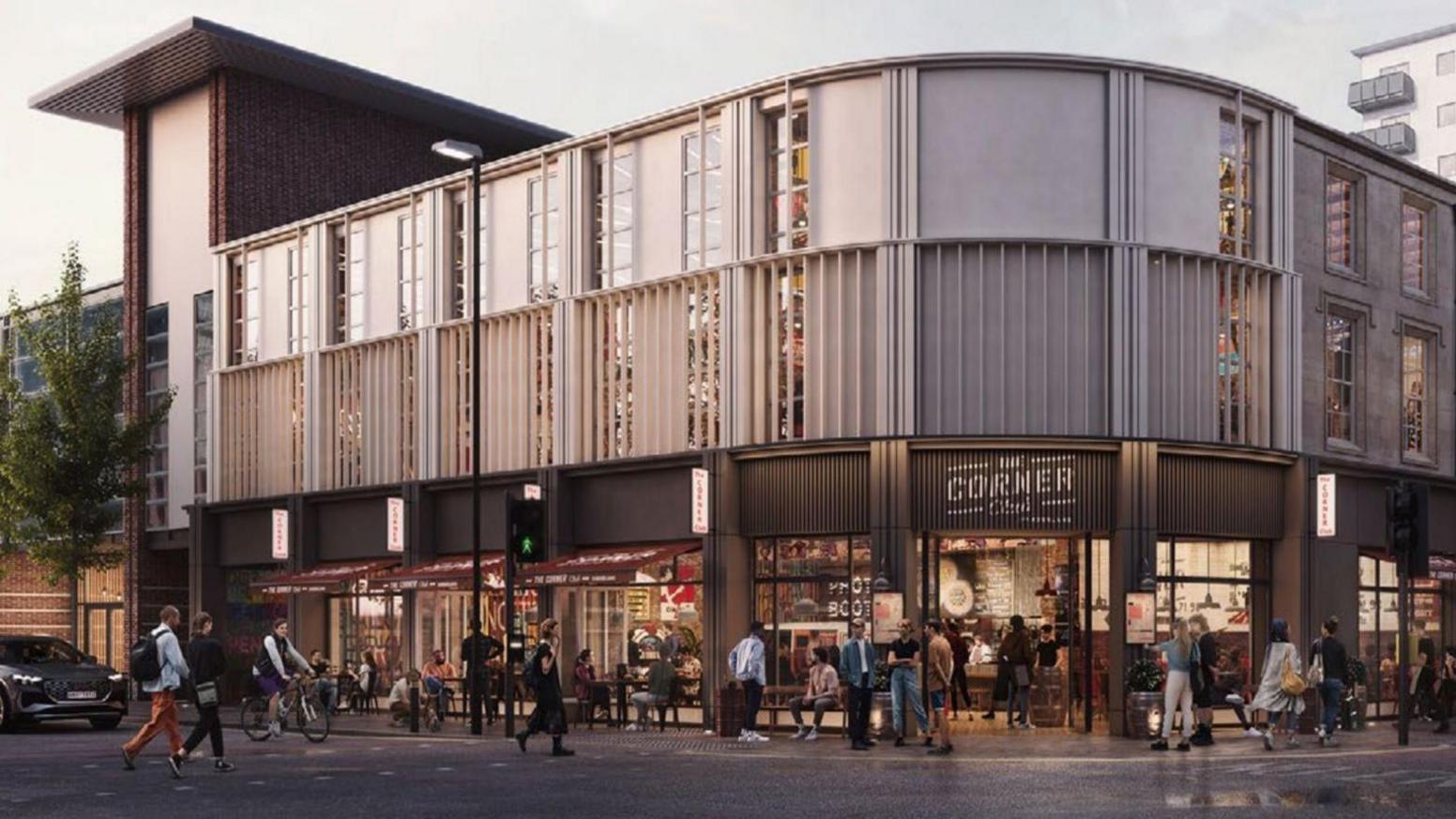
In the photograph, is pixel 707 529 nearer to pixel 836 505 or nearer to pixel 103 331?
pixel 836 505

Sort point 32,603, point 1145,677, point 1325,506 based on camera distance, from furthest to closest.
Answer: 1. point 32,603
2. point 1325,506
3. point 1145,677

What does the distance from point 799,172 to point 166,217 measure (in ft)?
67.5

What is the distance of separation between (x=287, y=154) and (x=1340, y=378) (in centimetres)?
2322

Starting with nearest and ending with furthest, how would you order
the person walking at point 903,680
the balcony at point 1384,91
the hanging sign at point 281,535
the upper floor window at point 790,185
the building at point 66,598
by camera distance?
1. the person walking at point 903,680
2. the upper floor window at point 790,185
3. the hanging sign at point 281,535
4. the building at point 66,598
5. the balcony at point 1384,91

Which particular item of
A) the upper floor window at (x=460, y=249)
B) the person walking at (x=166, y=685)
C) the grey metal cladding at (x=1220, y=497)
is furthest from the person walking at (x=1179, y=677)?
the upper floor window at (x=460, y=249)

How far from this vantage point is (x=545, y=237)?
123 ft

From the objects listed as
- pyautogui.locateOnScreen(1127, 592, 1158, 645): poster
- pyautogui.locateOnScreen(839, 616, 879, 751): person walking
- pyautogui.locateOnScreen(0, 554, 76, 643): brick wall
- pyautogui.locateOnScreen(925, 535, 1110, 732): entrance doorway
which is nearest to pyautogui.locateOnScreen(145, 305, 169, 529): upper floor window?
pyautogui.locateOnScreen(0, 554, 76, 643): brick wall

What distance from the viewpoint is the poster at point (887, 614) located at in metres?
30.2

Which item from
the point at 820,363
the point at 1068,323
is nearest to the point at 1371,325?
the point at 1068,323

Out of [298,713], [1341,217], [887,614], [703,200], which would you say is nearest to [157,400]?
[703,200]

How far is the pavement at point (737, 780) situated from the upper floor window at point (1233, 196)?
8.07 metres

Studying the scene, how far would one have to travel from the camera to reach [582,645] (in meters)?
36.0

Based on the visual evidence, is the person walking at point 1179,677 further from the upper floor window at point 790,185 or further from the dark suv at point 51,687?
the dark suv at point 51,687

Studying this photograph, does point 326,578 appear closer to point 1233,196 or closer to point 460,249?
point 460,249
